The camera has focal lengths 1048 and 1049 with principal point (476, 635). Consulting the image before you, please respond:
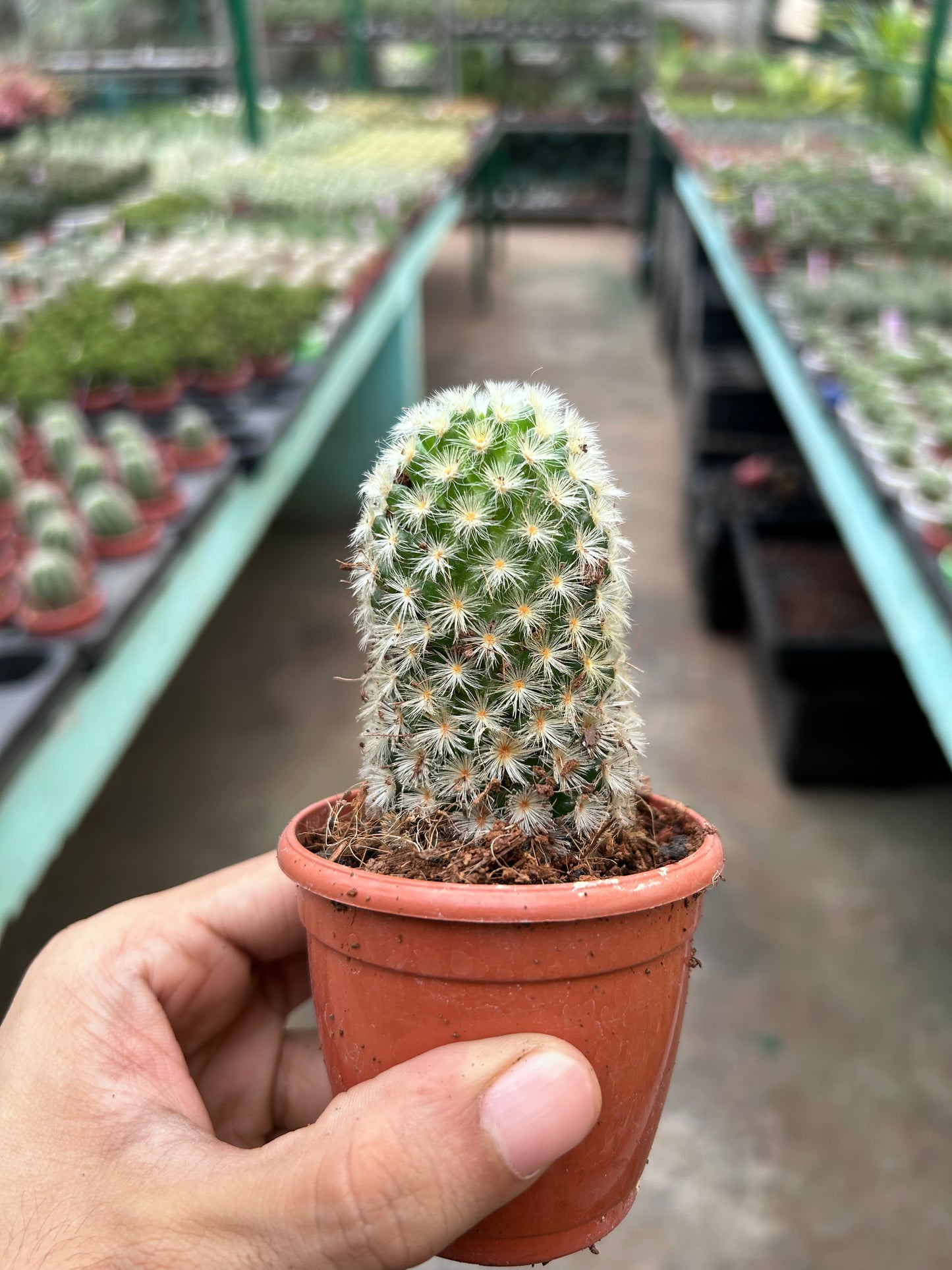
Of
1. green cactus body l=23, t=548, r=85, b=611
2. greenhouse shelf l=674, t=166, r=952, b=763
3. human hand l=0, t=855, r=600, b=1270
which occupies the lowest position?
greenhouse shelf l=674, t=166, r=952, b=763

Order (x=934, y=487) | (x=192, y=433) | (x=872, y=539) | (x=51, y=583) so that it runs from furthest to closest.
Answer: (x=192, y=433) → (x=872, y=539) → (x=934, y=487) → (x=51, y=583)

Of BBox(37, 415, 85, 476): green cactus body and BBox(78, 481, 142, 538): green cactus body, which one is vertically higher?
BBox(78, 481, 142, 538): green cactus body

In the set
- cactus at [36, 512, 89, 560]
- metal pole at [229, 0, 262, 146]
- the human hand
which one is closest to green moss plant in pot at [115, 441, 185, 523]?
cactus at [36, 512, 89, 560]

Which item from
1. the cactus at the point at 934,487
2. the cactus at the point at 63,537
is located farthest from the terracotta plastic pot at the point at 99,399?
the cactus at the point at 934,487

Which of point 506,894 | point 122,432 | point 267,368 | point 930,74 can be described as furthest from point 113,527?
point 930,74

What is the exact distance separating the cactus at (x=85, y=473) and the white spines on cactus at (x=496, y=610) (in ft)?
6.56

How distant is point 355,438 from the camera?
19.2ft

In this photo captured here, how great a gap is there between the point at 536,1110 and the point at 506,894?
18cm

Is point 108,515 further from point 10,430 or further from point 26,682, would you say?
point 10,430

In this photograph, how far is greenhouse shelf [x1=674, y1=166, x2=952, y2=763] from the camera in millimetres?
2223

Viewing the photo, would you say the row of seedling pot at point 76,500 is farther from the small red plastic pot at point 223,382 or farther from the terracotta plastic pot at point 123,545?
the small red plastic pot at point 223,382

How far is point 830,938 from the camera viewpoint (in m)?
3.01

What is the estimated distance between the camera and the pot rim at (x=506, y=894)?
0.91 metres

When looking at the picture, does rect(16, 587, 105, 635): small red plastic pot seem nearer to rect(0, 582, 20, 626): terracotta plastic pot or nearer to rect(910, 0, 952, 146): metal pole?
rect(0, 582, 20, 626): terracotta plastic pot
